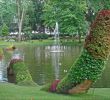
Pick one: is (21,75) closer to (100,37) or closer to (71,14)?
(100,37)

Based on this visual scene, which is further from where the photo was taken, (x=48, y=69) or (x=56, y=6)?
(x=56, y=6)

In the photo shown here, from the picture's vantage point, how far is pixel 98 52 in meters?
11.2

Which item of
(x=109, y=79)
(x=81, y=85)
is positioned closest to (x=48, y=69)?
(x=109, y=79)

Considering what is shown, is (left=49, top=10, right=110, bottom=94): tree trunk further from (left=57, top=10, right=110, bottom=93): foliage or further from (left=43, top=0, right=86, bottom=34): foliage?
(left=43, top=0, right=86, bottom=34): foliage

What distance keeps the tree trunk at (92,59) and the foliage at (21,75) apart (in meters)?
4.90

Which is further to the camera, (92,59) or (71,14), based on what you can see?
(71,14)

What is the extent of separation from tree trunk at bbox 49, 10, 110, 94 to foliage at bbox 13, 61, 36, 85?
4.90 metres

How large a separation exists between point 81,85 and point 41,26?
71.1 m

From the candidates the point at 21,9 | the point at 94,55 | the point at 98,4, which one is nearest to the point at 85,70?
the point at 94,55

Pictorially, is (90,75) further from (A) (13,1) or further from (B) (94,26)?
(A) (13,1)

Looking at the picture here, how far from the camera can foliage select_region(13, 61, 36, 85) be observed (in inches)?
647

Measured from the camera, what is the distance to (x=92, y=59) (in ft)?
37.1

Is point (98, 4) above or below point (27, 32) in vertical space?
above

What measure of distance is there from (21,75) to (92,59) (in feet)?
21.8
